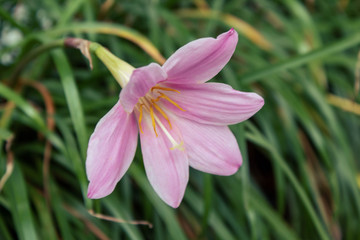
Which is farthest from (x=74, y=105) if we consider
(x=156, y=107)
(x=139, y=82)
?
(x=139, y=82)

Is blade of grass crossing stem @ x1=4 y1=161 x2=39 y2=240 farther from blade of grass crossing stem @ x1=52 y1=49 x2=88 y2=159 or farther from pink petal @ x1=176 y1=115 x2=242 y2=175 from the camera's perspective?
pink petal @ x1=176 y1=115 x2=242 y2=175

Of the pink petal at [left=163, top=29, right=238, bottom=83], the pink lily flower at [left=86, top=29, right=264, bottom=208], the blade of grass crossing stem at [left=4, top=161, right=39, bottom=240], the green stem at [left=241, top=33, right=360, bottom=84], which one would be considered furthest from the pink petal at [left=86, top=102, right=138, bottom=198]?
the green stem at [left=241, top=33, right=360, bottom=84]

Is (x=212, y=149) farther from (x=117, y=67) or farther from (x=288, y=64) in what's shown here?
(x=288, y=64)

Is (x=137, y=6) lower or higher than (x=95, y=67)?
higher

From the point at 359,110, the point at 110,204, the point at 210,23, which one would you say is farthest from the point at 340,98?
the point at 110,204

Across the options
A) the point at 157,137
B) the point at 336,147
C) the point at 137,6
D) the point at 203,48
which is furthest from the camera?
the point at 137,6

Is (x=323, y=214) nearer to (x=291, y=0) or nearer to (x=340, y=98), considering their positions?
(x=340, y=98)

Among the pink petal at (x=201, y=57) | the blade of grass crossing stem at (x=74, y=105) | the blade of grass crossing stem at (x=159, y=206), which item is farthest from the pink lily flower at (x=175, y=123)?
the blade of grass crossing stem at (x=159, y=206)

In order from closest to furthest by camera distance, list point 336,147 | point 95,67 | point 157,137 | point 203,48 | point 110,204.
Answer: point 203,48
point 157,137
point 110,204
point 95,67
point 336,147
